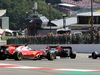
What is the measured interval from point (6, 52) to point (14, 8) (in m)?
175

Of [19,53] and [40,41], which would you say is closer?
[19,53]

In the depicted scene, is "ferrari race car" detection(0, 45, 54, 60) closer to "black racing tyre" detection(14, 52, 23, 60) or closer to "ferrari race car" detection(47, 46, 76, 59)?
"black racing tyre" detection(14, 52, 23, 60)

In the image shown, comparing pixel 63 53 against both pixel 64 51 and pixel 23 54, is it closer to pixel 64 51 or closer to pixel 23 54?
pixel 64 51

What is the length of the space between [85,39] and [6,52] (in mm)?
16837

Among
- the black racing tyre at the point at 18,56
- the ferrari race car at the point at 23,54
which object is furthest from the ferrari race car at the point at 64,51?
the black racing tyre at the point at 18,56

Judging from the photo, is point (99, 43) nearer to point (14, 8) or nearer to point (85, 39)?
point (85, 39)

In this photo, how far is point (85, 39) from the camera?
130ft

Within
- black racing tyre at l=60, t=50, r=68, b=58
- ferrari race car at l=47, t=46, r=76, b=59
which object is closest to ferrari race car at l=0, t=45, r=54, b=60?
ferrari race car at l=47, t=46, r=76, b=59

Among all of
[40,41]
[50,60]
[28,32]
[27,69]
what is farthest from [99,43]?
[28,32]

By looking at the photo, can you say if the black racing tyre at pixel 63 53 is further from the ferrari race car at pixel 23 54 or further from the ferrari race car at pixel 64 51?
the ferrari race car at pixel 23 54

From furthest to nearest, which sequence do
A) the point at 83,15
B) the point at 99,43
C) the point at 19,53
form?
the point at 83,15, the point at 99,43, the point at 19,53

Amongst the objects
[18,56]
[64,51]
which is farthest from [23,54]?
[64,51]

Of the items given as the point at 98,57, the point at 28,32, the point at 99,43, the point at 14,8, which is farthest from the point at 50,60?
the point at 14,8

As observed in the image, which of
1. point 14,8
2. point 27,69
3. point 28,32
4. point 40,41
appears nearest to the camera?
point 27,69
